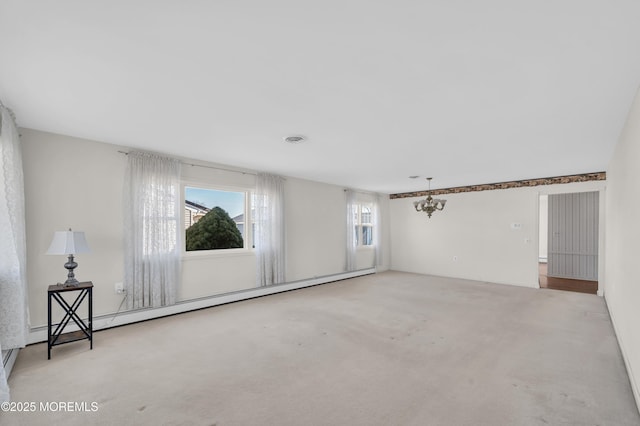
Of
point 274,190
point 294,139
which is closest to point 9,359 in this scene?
point 294,139

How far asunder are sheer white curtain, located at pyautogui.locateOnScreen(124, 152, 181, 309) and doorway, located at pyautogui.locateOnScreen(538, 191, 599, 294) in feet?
26.5

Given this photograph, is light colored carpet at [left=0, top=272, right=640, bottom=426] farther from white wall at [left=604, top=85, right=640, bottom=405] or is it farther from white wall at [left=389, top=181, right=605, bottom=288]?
A: white wall at [left=389, top=181, right=605, bottom=288]

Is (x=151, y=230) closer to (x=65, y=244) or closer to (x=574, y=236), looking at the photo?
(x=65, y=244)

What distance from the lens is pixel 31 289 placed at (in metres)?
3.32

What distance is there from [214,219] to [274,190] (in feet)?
4.14

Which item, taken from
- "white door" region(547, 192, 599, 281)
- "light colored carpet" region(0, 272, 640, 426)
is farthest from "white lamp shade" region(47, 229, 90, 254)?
"white door" region(547, 192, 599, 281)

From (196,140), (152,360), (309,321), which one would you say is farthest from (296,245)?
(152,360)

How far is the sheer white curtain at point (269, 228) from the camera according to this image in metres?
5.56

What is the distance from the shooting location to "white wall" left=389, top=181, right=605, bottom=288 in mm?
6578

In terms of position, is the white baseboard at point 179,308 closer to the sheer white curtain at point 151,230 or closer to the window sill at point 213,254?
the sheer white curtain at point 151,230

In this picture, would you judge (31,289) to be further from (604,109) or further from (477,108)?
(604,109)

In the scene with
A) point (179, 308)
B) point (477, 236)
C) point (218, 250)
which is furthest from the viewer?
point (477, 236)

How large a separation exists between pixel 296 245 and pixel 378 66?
477 cm

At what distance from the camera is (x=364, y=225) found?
8523mm
